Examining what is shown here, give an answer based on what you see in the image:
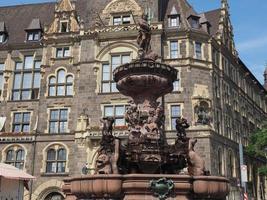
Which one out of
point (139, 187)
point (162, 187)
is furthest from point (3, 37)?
point (162, 187)

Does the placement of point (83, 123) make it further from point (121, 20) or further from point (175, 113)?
point (121, 20)

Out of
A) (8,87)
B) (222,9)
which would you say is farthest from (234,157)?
(8,87)

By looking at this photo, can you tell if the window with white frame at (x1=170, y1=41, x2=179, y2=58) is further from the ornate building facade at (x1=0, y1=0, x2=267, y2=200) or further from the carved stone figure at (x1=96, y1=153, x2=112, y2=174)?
the carved stone figure at (x1=96, y1=153, x2=112, y2=174)

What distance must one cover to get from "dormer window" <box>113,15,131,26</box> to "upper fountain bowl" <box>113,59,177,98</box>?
2042cm

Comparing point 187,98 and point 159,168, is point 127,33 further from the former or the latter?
point 159,168

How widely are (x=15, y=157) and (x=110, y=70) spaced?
10.9 m

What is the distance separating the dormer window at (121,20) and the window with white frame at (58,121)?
8.80m

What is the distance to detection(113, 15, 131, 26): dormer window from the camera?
35438 mm

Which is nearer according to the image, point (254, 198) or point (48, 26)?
point (48, 26)

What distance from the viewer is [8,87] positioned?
37281 millimetres

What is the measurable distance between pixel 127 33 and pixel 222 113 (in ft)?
35.2

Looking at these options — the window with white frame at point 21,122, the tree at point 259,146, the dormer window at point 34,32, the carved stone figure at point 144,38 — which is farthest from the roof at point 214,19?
the carved stone figure at point 144,38

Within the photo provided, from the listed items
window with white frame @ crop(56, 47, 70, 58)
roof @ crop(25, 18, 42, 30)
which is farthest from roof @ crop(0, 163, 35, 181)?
roof @ crop(25, 18, 42, 30)

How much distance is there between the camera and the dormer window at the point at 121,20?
35.4m
